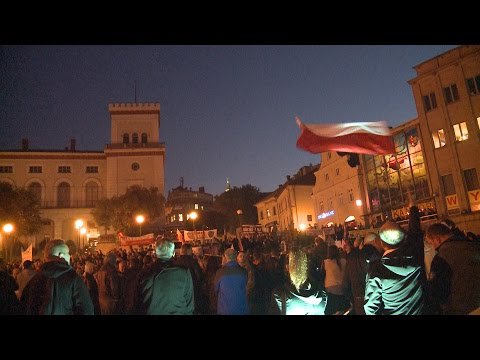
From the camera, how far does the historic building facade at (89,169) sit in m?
48.9

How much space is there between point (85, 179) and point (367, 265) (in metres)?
51.2

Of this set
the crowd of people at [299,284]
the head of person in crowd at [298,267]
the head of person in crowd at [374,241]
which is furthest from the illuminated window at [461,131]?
the head of person in crowd at [298,267]

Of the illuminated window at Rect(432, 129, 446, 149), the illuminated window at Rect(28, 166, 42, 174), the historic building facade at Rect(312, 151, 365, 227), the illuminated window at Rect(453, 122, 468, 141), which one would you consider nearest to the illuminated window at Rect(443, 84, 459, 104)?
the illuminated window at Rect(453, 122, 468, 141)

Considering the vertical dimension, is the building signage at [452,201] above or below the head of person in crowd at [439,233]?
above

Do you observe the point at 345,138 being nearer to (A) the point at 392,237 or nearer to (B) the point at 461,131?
(A) the point at 392,237

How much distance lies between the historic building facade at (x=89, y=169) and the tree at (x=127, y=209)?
472cm

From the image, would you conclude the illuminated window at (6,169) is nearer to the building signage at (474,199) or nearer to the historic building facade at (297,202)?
the historic building facade at (297,202)

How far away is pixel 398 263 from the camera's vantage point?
413 cm

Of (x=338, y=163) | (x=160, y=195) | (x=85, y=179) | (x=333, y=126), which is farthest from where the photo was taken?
(x=85, y=179)

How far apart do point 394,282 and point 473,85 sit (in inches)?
970

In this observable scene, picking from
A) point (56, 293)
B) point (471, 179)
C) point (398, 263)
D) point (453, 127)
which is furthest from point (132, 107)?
point (398, 263)
